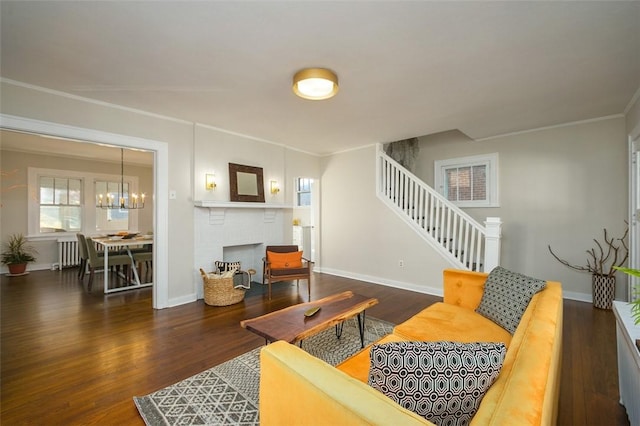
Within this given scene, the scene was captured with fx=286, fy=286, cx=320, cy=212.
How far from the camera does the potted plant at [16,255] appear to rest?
5578mm

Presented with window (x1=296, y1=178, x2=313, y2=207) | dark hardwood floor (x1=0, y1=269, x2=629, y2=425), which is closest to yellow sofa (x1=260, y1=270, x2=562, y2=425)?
dark hardwood floor (x1=0, y1=269, x2=629, y2=425)

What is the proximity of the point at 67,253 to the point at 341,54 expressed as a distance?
736 centimetres

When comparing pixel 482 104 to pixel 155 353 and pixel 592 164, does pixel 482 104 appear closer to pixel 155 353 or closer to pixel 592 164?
pixel 592 164

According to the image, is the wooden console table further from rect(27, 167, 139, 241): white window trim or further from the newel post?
rect(27, 167, 139, 241): white window trim

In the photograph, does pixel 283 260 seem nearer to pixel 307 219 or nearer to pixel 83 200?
pixel 307 219

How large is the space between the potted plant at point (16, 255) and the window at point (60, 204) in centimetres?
46

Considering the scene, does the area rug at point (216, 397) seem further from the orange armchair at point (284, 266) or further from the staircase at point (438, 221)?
the staircase at point (438, 221)

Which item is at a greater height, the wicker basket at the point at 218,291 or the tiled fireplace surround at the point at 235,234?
the tiled fireplace surround at the point at 235,234

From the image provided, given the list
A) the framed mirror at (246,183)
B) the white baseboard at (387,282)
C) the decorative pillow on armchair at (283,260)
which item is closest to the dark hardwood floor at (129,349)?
the white baseboard at (387,282)

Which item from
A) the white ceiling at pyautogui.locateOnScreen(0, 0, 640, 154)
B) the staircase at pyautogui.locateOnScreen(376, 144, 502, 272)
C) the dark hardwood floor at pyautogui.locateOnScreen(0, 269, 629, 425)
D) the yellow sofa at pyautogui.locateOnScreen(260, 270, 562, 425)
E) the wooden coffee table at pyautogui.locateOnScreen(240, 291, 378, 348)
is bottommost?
the dark hardwood floor at pyautogui.locateOnScreen(0, 269, 629, 425)

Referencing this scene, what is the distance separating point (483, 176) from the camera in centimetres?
501

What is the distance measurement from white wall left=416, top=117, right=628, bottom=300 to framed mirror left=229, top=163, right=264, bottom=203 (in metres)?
3.93

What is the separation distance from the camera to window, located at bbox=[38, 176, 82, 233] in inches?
250

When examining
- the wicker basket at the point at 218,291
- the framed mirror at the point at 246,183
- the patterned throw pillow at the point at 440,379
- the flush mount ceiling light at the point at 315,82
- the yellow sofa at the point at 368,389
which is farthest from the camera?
the framed mirror at the point at 246,183
